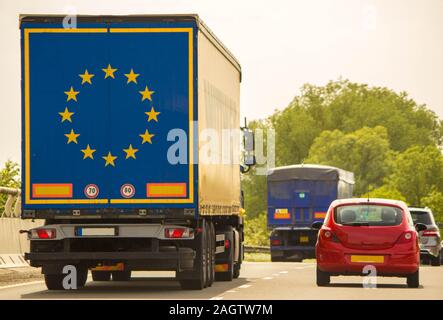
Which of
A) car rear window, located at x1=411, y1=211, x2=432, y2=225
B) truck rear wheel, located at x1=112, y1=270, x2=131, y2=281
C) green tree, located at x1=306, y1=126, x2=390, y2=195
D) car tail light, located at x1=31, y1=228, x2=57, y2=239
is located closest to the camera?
car tail light, located at x1=31, y1=228, x2=57, y2=239

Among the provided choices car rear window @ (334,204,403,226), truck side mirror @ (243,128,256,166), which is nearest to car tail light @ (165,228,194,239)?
car rear window @ (334,204,403,226)

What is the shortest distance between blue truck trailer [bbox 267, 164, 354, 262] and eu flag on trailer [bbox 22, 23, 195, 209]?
2137cm

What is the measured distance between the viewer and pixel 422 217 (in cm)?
3988

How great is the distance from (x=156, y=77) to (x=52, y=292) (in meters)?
3.79

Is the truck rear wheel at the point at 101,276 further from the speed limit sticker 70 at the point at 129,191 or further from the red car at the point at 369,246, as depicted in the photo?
the speed limit sticker 70 at the point at 129,191

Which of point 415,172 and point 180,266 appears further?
point 415,172

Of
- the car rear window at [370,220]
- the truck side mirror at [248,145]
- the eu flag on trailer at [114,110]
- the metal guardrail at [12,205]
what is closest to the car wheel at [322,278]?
the car rear window at [370,220]

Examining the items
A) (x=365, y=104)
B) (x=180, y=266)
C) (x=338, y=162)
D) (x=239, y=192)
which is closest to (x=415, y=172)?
(x=338, y=162)

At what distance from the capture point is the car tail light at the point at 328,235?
2348 cm

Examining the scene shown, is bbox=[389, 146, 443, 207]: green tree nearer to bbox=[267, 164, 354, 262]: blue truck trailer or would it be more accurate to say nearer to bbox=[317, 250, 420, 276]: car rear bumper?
bbox=[267, 164, 354, 262]: blue truck trailer

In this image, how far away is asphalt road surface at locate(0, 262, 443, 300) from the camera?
837 inches

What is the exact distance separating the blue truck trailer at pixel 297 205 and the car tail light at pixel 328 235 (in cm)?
1914
